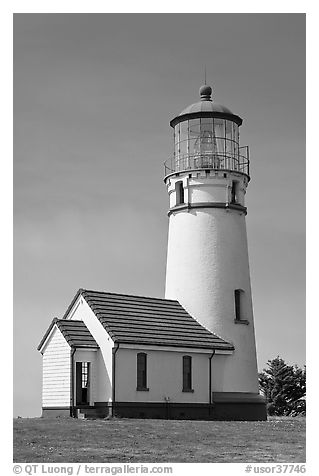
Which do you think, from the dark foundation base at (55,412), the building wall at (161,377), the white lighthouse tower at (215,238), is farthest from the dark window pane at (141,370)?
the white lighthouse tower at (215,238)

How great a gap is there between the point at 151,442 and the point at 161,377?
8.98 meters

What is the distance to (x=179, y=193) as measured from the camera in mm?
35438

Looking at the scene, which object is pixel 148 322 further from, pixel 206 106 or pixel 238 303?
pixel 206 106

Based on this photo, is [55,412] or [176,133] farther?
[176,133]

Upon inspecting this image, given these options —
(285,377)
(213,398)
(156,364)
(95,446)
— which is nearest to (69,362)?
(156,364)

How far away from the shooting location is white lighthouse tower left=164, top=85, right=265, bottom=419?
3441 centimetres

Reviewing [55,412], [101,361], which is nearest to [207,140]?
[101,361]

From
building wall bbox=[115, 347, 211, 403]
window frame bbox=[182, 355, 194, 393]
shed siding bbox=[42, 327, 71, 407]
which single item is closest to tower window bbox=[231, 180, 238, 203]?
building wall bbox=[115, 347, 211, 403]

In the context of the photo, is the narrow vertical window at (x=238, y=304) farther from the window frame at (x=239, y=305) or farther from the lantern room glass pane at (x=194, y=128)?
the lantern room glass pane at (x=194, y=128)

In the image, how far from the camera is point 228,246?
3462 centimetres

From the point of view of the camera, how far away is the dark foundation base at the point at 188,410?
3061 cm
